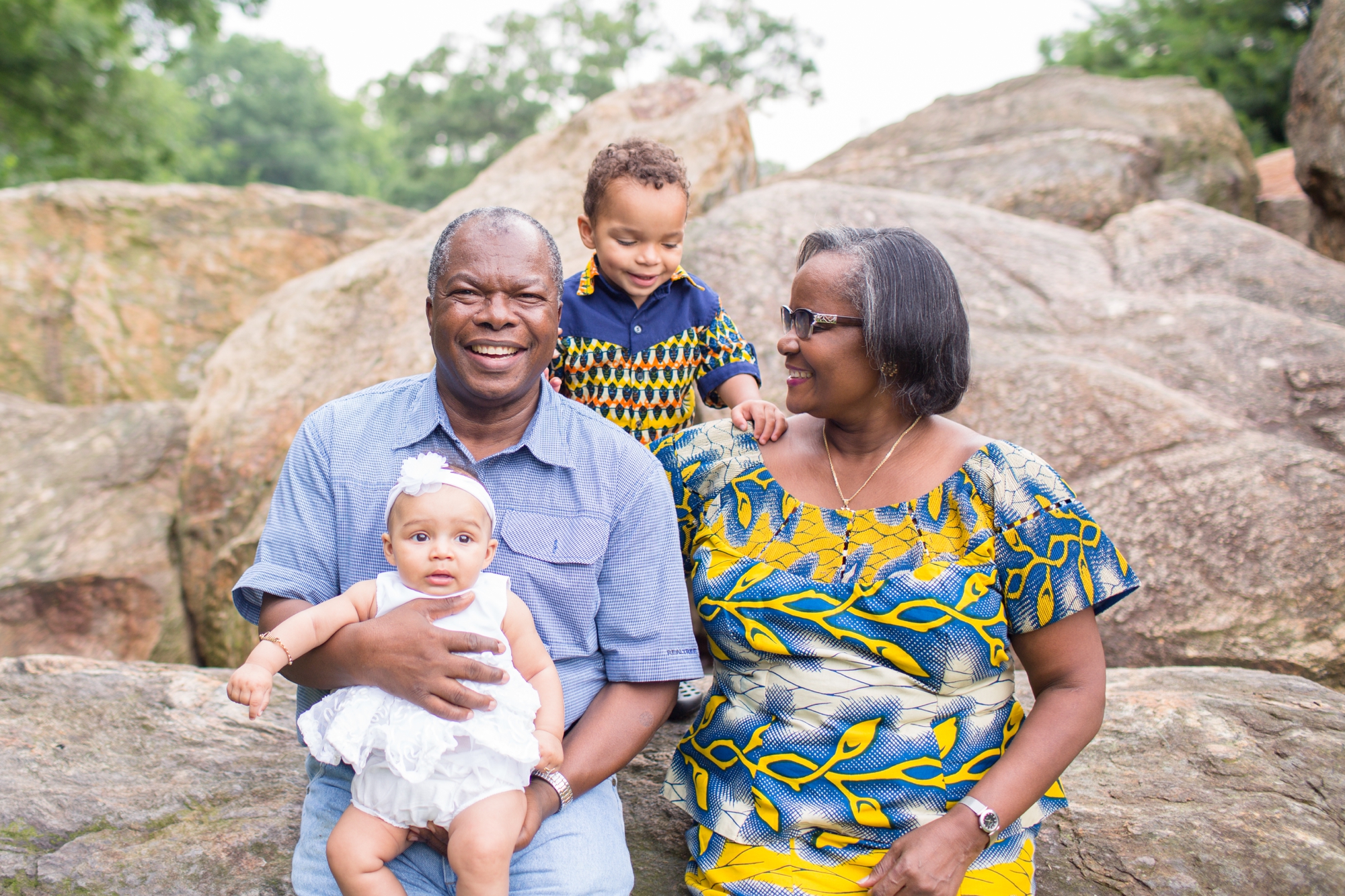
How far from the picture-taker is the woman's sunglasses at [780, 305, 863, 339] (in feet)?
7.08

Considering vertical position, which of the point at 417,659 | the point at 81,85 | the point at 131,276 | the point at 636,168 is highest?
the point at 81,85

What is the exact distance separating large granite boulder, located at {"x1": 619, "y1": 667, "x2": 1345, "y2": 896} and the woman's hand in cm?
50

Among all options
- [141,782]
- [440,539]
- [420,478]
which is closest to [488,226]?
[420,478]

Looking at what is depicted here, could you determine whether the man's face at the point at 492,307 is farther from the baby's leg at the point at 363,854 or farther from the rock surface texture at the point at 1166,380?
the rock surface texture at the point at 1166,380

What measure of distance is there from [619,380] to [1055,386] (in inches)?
73.9

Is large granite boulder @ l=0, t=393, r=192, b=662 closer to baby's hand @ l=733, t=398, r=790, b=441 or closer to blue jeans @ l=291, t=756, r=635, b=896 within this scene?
blue jeans @ l=291, t=756, r=635, b=896

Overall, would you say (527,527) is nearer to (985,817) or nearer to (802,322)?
(802,322)

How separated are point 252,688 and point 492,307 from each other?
0.90 meters

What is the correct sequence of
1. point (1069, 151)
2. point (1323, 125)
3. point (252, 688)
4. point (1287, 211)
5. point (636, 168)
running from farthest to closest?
point (1287, 211)
point (1069, 151)
point (1323, 125)
point (636, 168)
point (252, 688)

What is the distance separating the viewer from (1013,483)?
2.04 metres

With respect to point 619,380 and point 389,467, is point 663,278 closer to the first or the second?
point 619,380

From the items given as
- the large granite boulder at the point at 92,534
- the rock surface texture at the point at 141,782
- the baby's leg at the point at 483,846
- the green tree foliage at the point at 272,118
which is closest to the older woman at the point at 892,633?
the baby's leg at the point at 483,846

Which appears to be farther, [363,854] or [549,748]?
[549,748]

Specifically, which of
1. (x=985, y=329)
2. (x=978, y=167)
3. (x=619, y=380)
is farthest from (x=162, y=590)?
(x=978, y=167)
